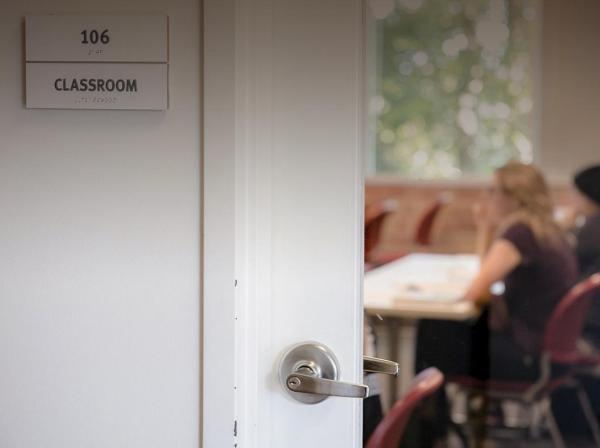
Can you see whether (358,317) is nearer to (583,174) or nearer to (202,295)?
(202,295)

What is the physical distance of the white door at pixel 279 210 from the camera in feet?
3.47

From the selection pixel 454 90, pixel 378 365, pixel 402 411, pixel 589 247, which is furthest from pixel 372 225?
pixel 454 90

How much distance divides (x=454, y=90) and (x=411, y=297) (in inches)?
137

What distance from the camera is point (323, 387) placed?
1.05 m

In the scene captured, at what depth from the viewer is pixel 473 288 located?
3.24m

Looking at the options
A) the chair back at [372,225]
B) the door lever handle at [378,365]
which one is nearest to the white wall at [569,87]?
the chair back at [372,225]

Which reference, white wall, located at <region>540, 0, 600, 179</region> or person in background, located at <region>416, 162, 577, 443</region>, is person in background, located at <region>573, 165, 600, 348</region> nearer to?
person in background, located at <region>416, 162, 577, 443</region>

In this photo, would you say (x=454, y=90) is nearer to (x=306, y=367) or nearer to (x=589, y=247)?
(x=589, y=247)

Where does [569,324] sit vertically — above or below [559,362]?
above

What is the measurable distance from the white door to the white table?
175mm

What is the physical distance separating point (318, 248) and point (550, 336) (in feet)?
7.15

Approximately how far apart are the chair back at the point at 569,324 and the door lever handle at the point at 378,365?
6.46 ft

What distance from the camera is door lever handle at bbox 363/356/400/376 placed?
1.12 metres

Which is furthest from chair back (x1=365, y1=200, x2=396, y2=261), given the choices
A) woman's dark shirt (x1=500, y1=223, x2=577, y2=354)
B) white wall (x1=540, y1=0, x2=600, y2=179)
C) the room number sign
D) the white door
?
Answer: white wall (x1=540, y1=0, x2=600, y2=179)
